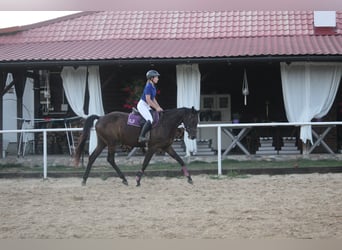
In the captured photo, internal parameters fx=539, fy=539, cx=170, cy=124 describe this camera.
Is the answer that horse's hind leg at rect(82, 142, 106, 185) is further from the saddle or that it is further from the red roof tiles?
the red roof tiles

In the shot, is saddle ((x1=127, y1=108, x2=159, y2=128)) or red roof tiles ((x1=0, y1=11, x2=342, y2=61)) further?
red roof tiles ((x1=0, y1=11, x2=342, y2=61))

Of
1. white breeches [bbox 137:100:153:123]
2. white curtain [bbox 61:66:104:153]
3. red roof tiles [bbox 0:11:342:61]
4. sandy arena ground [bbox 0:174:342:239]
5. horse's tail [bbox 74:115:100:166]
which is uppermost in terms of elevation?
red roof tiles [bbox 0:11:342:61]

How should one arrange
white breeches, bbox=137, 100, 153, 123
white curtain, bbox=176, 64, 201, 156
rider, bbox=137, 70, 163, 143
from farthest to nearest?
white curtain, bbox=176, 64, 201, 156 → white breeches, bbox=137, 100, 153, 123 → rider, bbox=137, 70, 163, 143

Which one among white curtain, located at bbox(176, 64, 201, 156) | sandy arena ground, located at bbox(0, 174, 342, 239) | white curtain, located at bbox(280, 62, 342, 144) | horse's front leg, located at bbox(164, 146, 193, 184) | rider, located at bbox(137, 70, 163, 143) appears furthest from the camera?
white curtain, located at bbox(176, 64, 201, 156)

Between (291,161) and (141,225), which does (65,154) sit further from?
(141,225)

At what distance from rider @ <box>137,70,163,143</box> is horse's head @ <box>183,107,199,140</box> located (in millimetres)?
522

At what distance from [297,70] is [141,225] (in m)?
8.36

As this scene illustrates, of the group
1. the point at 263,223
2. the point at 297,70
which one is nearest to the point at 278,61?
the point at 297,70

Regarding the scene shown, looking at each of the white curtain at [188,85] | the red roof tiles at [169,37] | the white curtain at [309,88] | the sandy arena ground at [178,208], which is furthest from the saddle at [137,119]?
the white curtain at [309,88]

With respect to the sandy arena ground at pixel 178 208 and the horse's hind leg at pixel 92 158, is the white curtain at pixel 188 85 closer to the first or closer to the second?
the sandy arena ground at pixel 178 208

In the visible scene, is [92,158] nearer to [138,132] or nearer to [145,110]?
[138,132]

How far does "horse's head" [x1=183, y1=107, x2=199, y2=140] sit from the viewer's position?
9734 millimetres

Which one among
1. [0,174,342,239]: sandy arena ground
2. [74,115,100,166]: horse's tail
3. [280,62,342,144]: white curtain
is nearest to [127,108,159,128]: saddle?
[74,115,100,166]: horse's tail

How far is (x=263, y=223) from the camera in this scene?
6.28m
